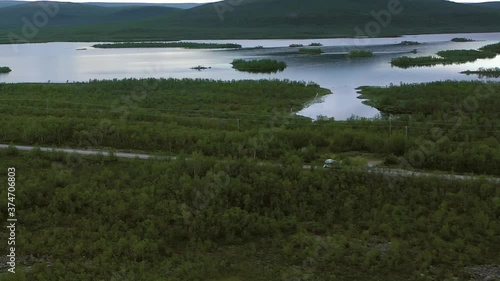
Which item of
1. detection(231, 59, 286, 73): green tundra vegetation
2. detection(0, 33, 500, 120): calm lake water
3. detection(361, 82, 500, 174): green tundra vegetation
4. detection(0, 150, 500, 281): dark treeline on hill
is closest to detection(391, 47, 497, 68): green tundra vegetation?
detection(0, 33, 500, 120): calm lake water

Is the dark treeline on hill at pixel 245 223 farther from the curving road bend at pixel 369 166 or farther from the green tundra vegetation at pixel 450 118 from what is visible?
the green tundra vegetation at pixel 450 118

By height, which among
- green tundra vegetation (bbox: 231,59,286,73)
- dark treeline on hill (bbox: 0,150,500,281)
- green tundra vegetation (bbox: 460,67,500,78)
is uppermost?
green tundra vegetation (bbox: 231,59,286,73)

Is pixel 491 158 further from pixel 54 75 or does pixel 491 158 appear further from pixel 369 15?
pixel 369 15

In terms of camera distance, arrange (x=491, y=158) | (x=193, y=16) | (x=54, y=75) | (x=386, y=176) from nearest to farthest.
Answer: (x=386, y=176)
(x=491, y=158)
(x=54, y=75)
(x=193, y=16)

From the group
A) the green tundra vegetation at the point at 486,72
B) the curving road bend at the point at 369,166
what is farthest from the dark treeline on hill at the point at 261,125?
the green tundra vegetation at the point at 486,72

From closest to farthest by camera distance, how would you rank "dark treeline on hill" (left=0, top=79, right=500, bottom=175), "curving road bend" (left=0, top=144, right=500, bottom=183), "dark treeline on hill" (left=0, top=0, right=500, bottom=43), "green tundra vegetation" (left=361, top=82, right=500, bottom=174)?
1. "curving road bend" (left=0, top=144, right=500, bottom=183)
2. "green tundra vegetation" (left=361, top=82, right=500, bottom=174)
3. "dark treeline on hill" (left=0, top=79, right=500, bottom=175)
4. "dark treeline on hill" (left=0, top=0, right=500, bottom=43)

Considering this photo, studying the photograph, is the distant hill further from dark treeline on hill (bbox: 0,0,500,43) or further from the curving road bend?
the curving road bend

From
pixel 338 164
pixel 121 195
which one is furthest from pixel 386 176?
pixel 121 195
